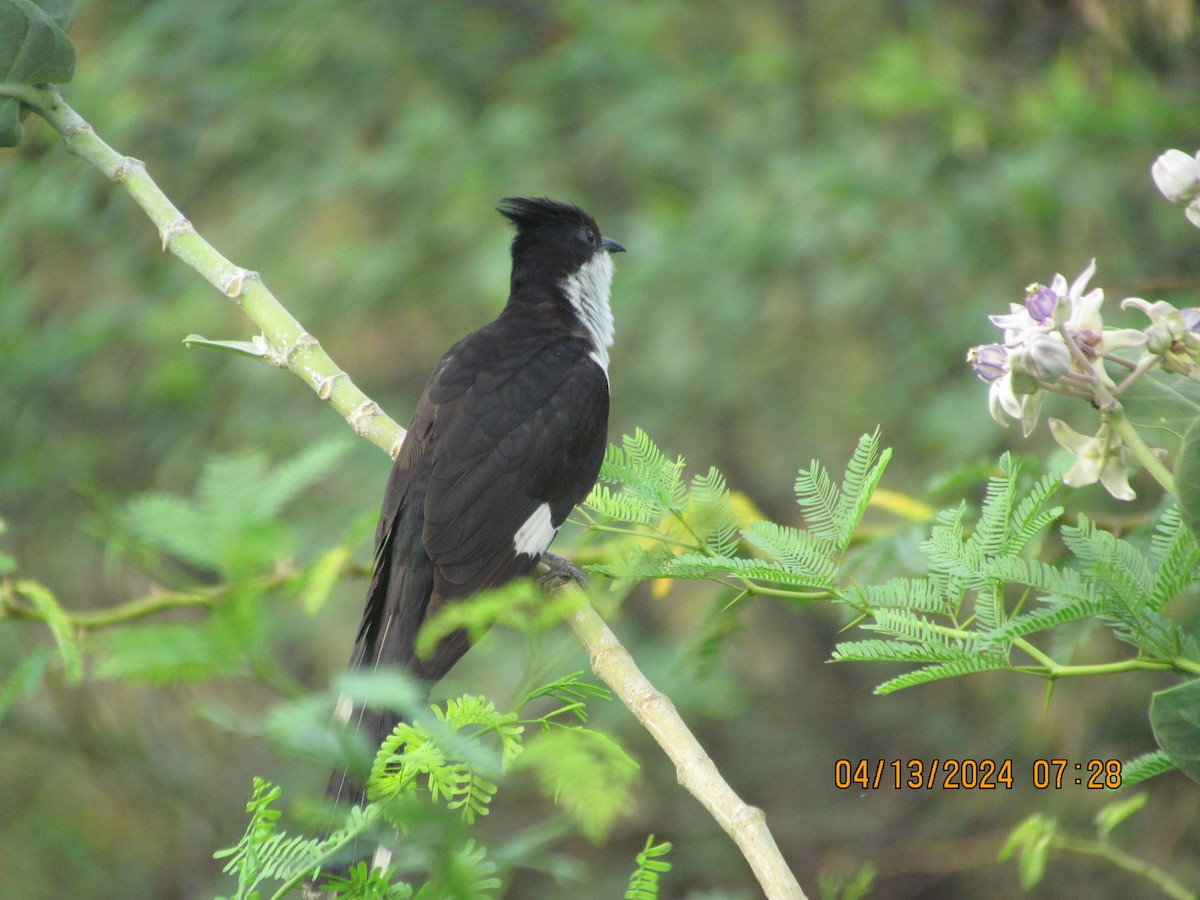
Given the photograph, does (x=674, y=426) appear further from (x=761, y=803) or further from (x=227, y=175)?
(x=227, y=175)

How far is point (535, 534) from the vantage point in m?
2.49

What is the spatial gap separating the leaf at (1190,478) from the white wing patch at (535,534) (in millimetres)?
1583

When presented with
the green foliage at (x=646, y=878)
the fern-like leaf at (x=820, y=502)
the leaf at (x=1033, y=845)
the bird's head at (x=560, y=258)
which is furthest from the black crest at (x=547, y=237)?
the green foliage at (x=646, y=878)

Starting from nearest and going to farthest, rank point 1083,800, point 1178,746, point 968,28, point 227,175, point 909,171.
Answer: point 1178,746
point 1083,800
point 909,171
point 968,28
point 227,175

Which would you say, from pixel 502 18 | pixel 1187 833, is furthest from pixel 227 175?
pixel 1187 833

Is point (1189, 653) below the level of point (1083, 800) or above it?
below

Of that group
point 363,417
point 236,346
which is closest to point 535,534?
point 363,417

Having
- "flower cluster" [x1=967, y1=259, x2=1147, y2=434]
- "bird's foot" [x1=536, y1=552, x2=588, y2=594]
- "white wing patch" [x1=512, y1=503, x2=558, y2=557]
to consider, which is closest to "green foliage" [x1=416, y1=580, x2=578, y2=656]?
"flower cluster" [x1=967, y1=259, x2=1147, y2=434]

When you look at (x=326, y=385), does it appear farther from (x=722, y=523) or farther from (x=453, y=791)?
(x=453, y=791)

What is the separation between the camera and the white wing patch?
2461mm

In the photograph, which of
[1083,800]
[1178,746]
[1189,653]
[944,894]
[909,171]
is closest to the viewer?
[1178,746]

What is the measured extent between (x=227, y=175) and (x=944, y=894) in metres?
4.53

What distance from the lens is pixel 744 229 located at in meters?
4.33

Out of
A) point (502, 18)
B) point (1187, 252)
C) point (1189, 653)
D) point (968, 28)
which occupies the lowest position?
point (1189, 653)
